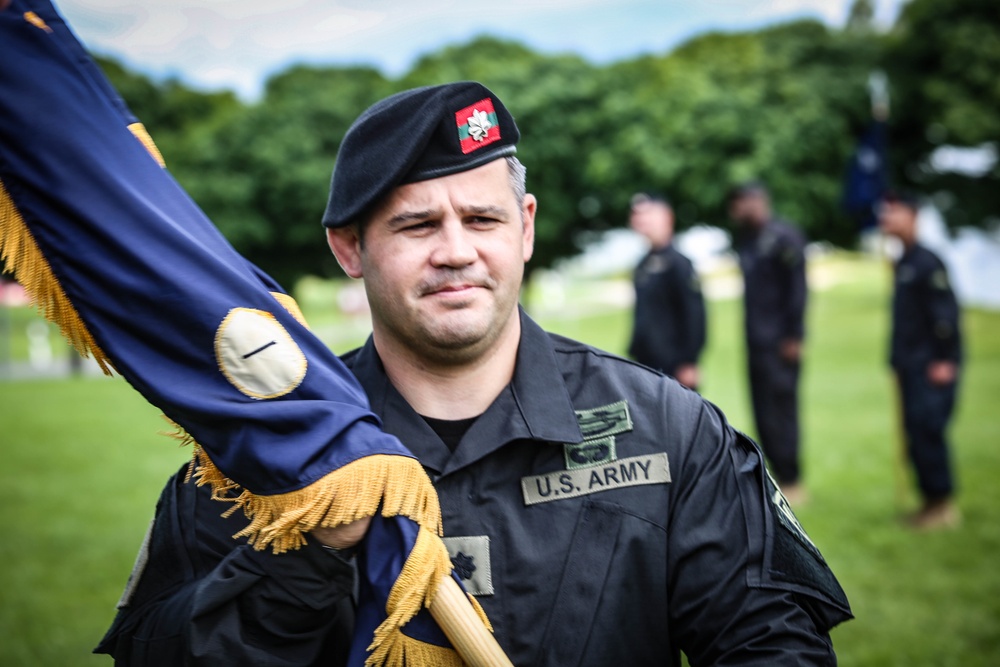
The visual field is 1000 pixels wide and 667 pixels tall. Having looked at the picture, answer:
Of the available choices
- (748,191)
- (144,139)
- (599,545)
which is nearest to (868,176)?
(748,191)

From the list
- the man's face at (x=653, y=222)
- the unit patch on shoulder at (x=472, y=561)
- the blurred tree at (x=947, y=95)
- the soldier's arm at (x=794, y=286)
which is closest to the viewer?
the unit patch on shoulder at (x=472, y=561)

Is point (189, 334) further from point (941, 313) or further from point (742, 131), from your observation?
point (742, 131)

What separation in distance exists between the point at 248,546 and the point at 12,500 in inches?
309

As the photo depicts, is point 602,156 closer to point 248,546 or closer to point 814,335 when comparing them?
point 814,335

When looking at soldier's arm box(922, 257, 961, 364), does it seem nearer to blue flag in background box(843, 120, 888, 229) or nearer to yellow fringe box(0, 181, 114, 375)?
blue flag in background box(843, 120, 888, 229)

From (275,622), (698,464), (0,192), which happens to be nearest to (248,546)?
(275,622)

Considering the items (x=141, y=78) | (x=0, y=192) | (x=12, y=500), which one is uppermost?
(x=141, y=78)

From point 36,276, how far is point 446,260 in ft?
2.41

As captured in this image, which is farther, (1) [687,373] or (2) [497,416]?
(1) [687,373]

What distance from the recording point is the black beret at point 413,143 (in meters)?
1.79

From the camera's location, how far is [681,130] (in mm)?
18250

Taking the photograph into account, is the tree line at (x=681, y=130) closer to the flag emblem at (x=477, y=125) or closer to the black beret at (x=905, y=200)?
the black beret at (x=905, y=200)

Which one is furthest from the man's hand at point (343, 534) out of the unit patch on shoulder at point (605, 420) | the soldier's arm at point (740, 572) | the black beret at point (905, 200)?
the black beret at point (905, 200)

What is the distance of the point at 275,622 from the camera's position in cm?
163
